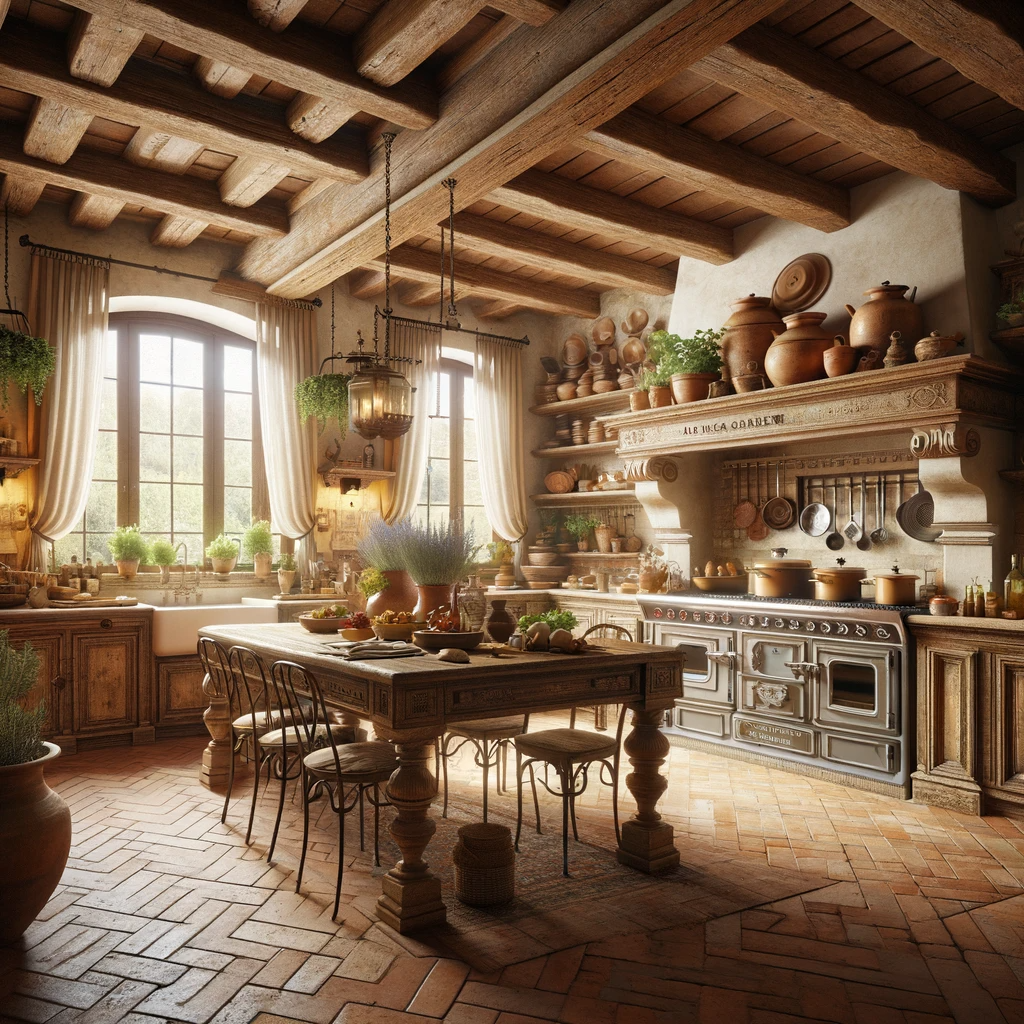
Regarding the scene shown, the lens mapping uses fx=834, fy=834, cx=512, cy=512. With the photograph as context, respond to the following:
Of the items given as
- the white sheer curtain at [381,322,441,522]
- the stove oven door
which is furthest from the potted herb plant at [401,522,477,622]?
the white sheer curtain at [381,322,441,522]

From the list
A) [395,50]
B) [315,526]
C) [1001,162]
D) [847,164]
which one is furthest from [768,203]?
[315,526]

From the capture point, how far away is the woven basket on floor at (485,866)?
308 cm

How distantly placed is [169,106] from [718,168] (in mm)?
2876

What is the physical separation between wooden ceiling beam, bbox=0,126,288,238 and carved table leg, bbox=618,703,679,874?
4.16 meters

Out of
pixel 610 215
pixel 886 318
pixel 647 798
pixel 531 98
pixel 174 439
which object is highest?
pixel 610 215

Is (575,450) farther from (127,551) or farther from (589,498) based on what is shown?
(127,551)

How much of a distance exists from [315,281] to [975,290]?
171 inches

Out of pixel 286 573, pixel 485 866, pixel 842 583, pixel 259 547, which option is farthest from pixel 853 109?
pixel 259 547

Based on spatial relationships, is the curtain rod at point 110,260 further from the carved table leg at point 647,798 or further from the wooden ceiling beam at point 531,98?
the carved table leg at point 647,798

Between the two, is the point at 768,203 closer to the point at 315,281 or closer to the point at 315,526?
the point at 315,281

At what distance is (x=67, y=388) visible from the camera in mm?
5801

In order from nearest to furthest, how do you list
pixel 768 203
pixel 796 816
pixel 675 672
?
pixel 675 672
pixel 796 816
pixel 768 203

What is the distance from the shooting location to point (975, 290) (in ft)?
15.3

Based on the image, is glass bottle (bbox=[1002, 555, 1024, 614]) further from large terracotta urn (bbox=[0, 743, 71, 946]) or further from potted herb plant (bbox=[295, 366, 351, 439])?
potted herb plant (bbox=[295, 366, 351, 439])
